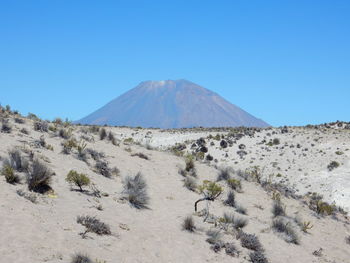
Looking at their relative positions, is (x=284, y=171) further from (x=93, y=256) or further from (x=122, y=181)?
(x=93, y=256)

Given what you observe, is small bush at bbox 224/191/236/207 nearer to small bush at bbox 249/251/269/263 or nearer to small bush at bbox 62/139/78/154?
small bush at bbox 249/251/269/263

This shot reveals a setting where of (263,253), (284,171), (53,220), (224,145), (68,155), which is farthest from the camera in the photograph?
(224,145)

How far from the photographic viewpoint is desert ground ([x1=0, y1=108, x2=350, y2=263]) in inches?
389

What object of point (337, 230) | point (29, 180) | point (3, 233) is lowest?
point (337, 230)

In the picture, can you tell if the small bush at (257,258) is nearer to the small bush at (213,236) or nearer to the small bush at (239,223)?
the small bush at (213,236)

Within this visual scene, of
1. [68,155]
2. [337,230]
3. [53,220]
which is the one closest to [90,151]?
[68,155]

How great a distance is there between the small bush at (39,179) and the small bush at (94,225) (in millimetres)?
2103

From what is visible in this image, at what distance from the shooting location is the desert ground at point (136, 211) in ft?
32.4

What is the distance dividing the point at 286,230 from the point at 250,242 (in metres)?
3.32

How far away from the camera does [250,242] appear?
1315 cm

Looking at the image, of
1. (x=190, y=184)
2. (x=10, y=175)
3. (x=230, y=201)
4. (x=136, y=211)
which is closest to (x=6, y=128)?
(x=10, y=175)

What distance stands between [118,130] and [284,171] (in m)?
27.3

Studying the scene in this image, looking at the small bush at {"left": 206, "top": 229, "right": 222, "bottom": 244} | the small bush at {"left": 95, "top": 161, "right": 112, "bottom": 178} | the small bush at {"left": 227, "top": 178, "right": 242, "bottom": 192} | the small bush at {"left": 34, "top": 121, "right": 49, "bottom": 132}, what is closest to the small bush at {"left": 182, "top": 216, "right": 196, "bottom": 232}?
the small bush at {"left": 206, "top": 229, "right": 222, "bottom": 244}

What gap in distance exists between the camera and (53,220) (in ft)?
34.1
